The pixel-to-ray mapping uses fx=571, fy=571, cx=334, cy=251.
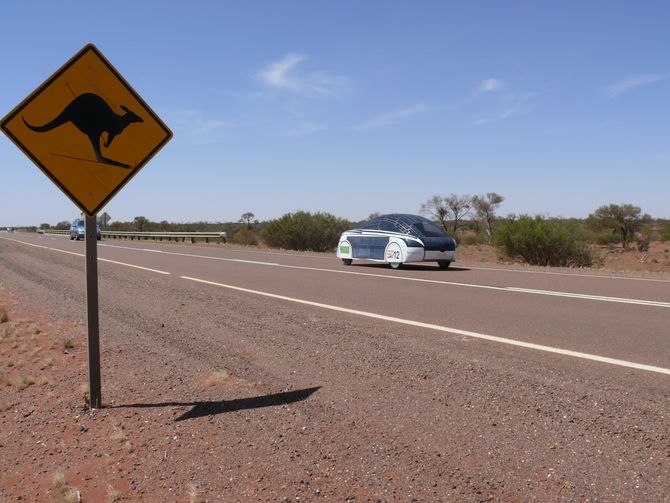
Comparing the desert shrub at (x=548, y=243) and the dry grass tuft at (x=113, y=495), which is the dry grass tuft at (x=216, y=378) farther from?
the desert shrub at (x=548, y=243)

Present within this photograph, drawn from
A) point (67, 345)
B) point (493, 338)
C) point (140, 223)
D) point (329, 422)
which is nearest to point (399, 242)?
point (493, 338)

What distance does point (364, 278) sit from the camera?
14.0 meters

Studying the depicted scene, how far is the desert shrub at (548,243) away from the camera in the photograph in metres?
→ 25.2

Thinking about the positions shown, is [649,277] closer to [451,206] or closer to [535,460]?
[535,460]

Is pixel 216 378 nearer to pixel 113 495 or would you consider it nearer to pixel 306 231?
pixel 113 495

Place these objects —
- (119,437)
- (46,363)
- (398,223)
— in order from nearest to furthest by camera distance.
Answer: (119,437) < (46,363) < (398,223)

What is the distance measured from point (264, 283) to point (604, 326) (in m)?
7.58

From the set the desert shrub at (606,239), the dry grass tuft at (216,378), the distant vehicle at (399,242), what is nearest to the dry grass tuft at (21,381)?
the dry grass tuft at (216,378)

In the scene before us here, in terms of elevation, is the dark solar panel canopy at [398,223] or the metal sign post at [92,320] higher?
the dark solar panel canopy at [398,223]

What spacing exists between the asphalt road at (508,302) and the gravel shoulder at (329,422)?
791 mm

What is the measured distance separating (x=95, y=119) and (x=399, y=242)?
42.5 feet

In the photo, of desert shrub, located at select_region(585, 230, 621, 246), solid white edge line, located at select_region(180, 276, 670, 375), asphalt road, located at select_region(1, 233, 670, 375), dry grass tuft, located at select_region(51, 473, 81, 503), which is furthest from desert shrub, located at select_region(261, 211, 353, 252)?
dry grass tuft, located at select_region(51, 473, 81, 503)

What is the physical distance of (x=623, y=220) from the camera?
51.0 metres

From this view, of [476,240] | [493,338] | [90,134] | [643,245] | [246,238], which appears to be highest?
[90,134]
